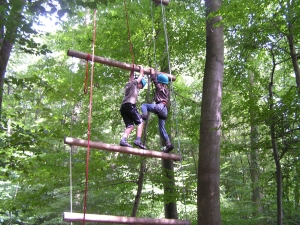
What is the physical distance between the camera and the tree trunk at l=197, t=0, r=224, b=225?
4359 millimetres

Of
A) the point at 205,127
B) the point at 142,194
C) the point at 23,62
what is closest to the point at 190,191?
the point at 142,194

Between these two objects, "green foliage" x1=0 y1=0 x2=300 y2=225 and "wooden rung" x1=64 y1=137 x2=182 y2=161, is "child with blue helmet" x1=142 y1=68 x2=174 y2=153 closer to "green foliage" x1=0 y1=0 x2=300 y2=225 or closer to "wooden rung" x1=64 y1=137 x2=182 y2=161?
"green foliage" x1=0 y1=0 x2=300 y2=225

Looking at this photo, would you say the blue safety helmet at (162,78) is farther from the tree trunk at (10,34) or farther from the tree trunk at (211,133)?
the tree trunk at (10,34)

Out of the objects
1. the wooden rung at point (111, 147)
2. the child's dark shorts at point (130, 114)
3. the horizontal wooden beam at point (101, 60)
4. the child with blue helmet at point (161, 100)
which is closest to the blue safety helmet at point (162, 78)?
the child with blue helmet at point (161, 100)

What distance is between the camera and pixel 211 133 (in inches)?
187

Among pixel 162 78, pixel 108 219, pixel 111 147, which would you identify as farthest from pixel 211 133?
pixel 108 219

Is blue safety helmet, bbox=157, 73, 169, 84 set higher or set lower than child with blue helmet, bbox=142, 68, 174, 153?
higher

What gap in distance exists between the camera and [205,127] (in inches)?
190

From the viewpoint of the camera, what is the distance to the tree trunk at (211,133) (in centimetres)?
436

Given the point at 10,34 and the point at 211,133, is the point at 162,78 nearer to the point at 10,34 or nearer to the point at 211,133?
the point at 211,133

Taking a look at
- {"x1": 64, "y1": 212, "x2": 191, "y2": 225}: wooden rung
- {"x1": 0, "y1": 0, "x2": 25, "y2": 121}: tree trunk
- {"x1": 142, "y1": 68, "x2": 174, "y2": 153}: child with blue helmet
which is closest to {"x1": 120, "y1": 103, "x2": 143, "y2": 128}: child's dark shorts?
{"x1": 142, "y1": 68, "x2": 174, "y2": 153}: child with blue helmet

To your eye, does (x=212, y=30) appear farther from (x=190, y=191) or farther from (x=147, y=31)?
(x=190, y=191)

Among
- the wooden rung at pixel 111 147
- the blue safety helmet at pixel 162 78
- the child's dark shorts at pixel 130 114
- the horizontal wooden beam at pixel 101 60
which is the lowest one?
the wooden rung at pixel 111 147

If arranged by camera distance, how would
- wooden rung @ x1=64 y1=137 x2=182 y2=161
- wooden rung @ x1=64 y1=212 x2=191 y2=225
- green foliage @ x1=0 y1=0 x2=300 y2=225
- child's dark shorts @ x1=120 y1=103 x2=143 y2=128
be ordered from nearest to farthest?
wooden rung @ x1=64 y1=212 x2=191 y2=225
wooden rung @ x1=64 y1=137 x2=182 y2=161
child's dark shorts @ x1=120 y1=103 x2=143 y2=128
green foliage @ x1=0 y1=0 x2=300 y2=225
